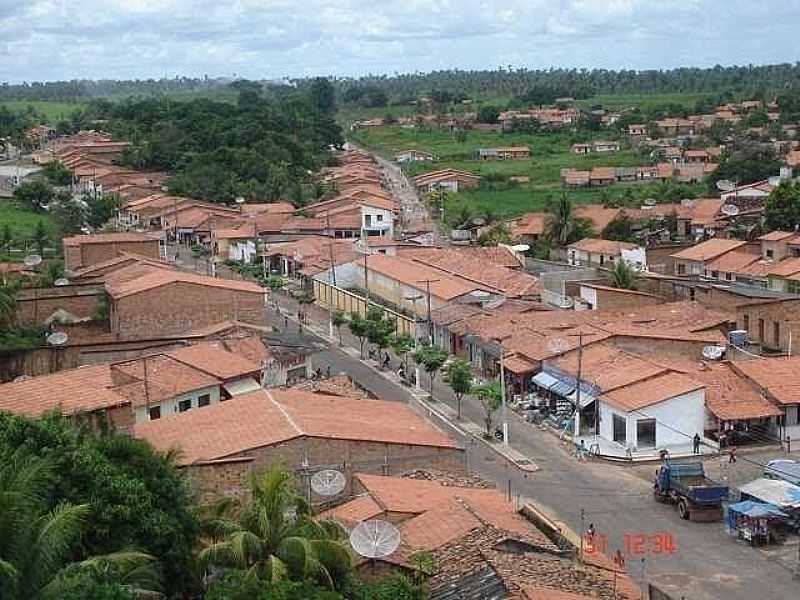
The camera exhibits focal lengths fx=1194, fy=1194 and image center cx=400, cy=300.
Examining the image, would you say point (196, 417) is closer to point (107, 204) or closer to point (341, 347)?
point (341, 347)

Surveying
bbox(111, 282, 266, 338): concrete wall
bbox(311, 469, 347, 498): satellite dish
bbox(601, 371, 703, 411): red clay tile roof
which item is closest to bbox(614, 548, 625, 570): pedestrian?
bbox(311, 469, 347, 498): satellite dish

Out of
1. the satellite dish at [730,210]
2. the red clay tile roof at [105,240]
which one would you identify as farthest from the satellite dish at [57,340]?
the satellite dish at [730,210]

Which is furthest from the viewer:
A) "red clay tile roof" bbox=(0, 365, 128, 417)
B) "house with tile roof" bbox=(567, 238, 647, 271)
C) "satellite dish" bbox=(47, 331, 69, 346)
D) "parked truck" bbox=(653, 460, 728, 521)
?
"house with tile roof" bbox=(567, 238, 647, 271)

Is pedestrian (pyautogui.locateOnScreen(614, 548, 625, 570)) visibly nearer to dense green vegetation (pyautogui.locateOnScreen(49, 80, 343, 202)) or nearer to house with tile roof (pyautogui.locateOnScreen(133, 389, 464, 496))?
house with tile roof (pyautogui.locateOnScreen(133, 389, 464, 496))

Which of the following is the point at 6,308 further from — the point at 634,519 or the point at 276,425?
the point at 634,519

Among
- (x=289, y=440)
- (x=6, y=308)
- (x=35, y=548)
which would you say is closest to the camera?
(x=35, y=548)

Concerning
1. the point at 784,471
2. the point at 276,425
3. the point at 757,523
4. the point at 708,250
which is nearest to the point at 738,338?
the point at 784,471

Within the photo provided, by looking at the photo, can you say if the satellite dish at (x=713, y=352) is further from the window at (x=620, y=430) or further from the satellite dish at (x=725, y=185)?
the satellite dish at (x=725, y=185)

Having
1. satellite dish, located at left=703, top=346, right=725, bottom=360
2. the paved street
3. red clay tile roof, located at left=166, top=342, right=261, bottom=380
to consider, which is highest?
red clay tile roof, located at left=166, top=342, right=261, bottom=380
